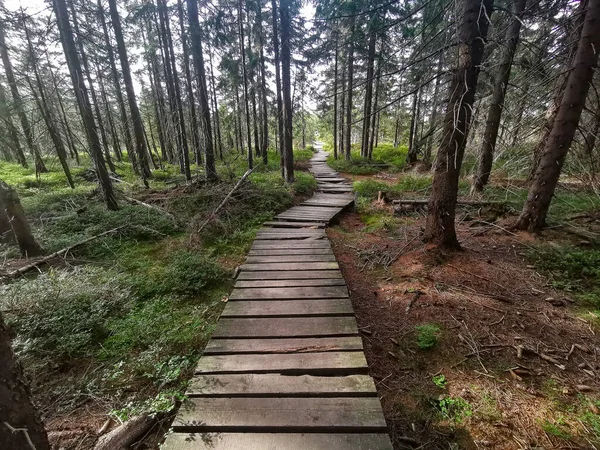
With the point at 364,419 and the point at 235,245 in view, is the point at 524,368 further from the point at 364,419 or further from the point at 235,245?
the point at 235,245

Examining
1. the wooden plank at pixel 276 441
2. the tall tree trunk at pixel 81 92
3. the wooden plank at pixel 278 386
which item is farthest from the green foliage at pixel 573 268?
the tall tree trunk at pixel 81 92

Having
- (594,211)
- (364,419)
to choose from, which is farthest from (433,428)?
(594,211)

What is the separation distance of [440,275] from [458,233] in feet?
7.64

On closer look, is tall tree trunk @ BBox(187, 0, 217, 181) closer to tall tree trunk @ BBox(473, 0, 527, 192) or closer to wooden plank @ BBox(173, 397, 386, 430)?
wooden plank @ BBox(173, 397, 386, 430)

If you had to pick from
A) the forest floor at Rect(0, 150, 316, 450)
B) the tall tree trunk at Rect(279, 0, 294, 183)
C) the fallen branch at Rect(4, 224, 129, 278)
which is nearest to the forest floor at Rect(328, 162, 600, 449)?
the forest floor at Rect(0, 150, 316, 450)

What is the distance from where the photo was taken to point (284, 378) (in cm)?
220

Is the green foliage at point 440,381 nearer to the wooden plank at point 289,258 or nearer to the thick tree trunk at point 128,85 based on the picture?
the wooden plank at point 289,258

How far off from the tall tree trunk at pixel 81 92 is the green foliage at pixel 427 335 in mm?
9009

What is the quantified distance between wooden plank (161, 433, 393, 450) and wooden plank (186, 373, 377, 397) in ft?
0.98

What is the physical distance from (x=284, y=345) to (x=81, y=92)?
29.6ft

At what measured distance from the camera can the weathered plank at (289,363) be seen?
227 cm

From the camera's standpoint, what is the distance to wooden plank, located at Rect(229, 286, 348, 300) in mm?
3424

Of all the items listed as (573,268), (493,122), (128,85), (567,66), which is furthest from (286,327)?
(128,85)

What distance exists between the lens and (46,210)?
28.4ft
